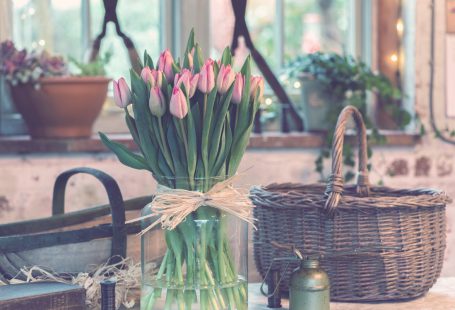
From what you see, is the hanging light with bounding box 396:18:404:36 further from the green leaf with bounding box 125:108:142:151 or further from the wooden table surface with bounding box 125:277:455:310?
the green leaf with bounding box 125:108:142:151

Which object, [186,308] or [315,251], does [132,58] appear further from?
[186,308]

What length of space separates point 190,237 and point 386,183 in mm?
1740

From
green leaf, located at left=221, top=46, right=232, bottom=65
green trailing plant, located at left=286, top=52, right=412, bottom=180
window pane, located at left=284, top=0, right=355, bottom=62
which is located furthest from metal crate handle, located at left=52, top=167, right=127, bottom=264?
window pane, located at left=284, top=0, right=355, bottom=62

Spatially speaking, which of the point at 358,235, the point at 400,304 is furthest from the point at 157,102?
the point at 400,304

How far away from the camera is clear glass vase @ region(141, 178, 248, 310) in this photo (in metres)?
1.48

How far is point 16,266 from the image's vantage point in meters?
1.67

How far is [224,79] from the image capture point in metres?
1.48

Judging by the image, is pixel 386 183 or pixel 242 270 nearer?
pixel 242 270

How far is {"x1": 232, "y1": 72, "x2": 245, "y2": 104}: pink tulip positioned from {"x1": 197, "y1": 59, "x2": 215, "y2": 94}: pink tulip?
0.05m

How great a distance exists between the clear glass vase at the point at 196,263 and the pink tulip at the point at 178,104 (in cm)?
12

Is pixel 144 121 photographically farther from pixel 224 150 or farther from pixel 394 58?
pixel 394 58

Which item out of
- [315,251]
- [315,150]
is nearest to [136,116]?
[315,251]

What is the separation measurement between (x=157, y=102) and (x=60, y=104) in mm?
1420

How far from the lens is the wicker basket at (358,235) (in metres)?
1.72
